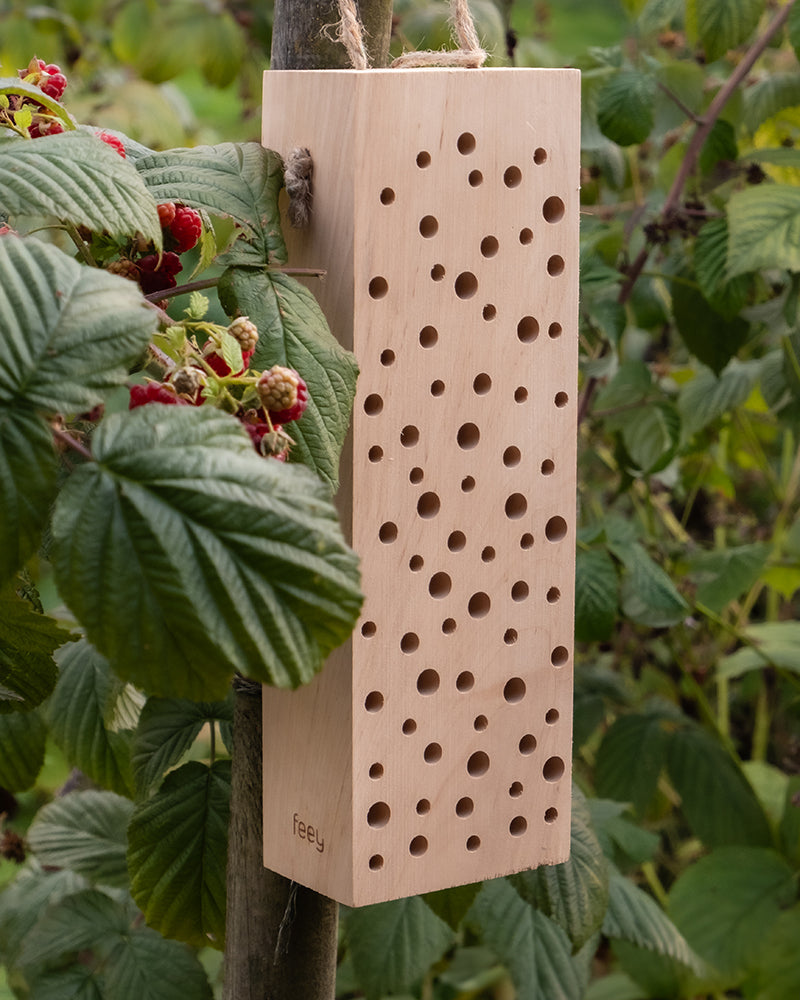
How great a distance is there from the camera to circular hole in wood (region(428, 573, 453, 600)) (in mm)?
732

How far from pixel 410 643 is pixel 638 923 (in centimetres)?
51

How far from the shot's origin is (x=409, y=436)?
2.32ft

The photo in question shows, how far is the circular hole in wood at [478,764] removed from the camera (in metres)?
0.76

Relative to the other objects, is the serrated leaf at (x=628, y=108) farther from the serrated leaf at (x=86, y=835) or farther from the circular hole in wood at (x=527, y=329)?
the serrated leaf at (x=86, y=835)

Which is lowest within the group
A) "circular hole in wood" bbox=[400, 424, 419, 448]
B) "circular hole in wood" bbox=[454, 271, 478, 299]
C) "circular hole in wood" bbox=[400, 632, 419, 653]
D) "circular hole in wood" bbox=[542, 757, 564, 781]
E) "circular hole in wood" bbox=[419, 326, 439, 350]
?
"circular hole in wood" bbox=[542, 757, 564, 781]

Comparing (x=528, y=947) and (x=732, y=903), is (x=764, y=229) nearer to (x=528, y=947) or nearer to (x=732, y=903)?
(x=528, y=947)

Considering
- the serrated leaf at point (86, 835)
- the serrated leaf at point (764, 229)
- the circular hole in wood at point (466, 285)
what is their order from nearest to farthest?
the circular hole in wood at point (466, 285)
the serrated leaf at point (86, 835)
the serrated leaf at point (764, 229)

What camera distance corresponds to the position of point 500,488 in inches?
29.3

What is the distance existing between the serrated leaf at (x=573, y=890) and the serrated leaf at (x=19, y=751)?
14.5 inches

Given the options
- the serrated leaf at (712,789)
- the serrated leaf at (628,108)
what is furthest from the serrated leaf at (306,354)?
the serrated leaf at (712,789)

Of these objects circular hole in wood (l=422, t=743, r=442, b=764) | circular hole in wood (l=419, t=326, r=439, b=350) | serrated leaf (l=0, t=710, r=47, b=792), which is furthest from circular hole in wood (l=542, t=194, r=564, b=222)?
serrated leaf (l=0, t=710, r=47, b=792)

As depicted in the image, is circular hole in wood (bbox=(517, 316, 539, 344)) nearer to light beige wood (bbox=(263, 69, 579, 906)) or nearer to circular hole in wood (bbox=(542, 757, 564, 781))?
light beige wood (bbox=(263, 69, 579, 906))

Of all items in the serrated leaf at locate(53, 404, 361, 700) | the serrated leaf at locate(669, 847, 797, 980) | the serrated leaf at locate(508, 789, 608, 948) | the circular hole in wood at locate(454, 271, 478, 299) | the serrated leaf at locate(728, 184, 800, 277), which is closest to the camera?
the serrated leaf at locate(53, 404, 361, 700)

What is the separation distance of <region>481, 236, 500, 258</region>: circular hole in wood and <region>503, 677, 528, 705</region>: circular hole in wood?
0.26m
